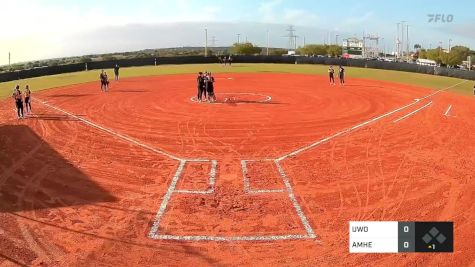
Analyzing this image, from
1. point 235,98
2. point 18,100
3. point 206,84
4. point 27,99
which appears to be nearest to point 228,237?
point 18,100

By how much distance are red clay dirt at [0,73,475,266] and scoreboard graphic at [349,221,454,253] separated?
0.22 metres

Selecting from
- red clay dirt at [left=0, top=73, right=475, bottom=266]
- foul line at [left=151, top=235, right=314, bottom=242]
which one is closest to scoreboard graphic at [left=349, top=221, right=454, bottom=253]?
red clay dirt at [left=0, top=73, right=475, bottom=266]

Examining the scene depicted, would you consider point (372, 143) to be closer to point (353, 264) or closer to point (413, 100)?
point (353, 264)

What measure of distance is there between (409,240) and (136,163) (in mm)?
10512

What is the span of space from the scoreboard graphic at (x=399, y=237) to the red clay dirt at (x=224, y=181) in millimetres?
225

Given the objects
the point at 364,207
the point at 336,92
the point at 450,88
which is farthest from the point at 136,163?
the point at 450,88

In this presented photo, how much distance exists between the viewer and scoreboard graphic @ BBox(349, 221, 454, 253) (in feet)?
32.5

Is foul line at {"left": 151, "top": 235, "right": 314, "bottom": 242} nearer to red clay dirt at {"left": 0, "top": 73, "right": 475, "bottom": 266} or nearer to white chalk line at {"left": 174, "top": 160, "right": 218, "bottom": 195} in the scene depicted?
red clay dirt at {"left": 0, "top": 73, "right": 475, "bottom": 266}

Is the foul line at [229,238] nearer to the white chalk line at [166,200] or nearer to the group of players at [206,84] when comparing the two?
the white chalk line at [166,200]

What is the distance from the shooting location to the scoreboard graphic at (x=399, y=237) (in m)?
9.91

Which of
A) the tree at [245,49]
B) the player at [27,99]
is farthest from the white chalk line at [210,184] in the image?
the tree at [245,49]

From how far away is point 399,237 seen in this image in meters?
10.1

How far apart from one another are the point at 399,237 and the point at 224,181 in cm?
634

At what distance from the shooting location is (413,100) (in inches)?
1215
